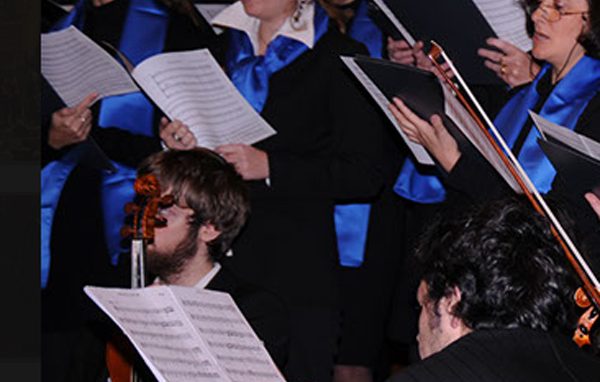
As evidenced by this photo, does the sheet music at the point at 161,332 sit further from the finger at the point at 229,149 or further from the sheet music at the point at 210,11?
the sheet music at the point at 210,11

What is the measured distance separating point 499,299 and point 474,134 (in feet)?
2.63

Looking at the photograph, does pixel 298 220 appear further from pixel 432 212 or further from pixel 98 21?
pixel 98 21

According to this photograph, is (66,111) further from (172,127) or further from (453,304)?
(453,304)

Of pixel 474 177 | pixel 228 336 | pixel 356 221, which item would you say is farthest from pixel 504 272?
pixel 356 221

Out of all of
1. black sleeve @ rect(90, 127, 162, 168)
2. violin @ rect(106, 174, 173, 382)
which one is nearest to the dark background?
violin @ rect(106, 174, 173, 382)

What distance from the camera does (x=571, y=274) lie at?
209 cm

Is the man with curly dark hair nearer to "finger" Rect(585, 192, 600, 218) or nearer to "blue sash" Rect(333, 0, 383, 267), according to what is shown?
"finger" Rect(585, 192, 600, 218)

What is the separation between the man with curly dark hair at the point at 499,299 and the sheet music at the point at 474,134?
435mm

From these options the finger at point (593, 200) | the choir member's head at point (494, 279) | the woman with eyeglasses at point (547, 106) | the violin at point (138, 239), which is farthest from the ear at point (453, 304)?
the violin at point (138, 239)

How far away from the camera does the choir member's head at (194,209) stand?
3195 millimetres

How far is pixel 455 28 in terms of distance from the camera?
3361mm

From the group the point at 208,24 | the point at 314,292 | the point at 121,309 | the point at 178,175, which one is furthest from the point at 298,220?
the point at 121,309

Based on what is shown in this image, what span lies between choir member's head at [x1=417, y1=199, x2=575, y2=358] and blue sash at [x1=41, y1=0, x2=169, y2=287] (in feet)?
5.78

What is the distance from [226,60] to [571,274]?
1.83 m
